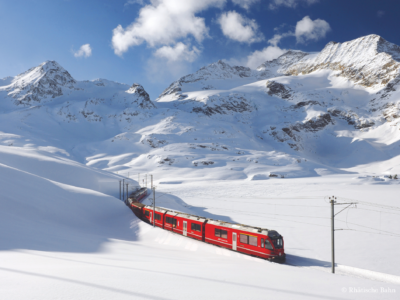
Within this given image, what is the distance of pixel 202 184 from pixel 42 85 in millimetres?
173585

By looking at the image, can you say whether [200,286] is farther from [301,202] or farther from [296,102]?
[296,102]

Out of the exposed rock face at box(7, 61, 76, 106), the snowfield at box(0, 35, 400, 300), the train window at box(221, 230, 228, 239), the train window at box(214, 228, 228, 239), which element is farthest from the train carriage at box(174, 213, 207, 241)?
the exposed rock face at box(7, 61, 76, 106)

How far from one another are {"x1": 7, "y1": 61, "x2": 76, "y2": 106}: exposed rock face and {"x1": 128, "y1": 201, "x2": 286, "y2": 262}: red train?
180191mm

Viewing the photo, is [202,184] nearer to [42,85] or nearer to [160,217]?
[160,217]

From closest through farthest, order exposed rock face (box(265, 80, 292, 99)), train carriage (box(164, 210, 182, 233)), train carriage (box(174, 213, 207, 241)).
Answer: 1. train carriage (box(174, 213, 207, 241))
2. train carriage (box(164, 210, 182, 233))
3. exposed rock face (box(265, 80, 292, 99))

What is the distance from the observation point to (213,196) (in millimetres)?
48562

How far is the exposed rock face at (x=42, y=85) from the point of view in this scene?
164125 millimetres

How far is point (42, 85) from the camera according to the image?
17338 centimetres

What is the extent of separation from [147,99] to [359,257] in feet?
548

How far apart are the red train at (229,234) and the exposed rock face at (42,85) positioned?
18019 cm

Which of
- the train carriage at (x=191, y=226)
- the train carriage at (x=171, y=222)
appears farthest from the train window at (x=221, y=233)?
the train carriage at (x=171, y=222)

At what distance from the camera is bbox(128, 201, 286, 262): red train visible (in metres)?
17.7

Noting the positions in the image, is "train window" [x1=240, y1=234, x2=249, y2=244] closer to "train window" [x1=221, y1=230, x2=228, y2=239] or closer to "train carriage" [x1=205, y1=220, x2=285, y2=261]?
"train carriage" [x1=205, y1=220, x2=285, y2=261]

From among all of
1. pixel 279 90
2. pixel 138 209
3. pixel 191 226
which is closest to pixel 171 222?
pixel 191 226
